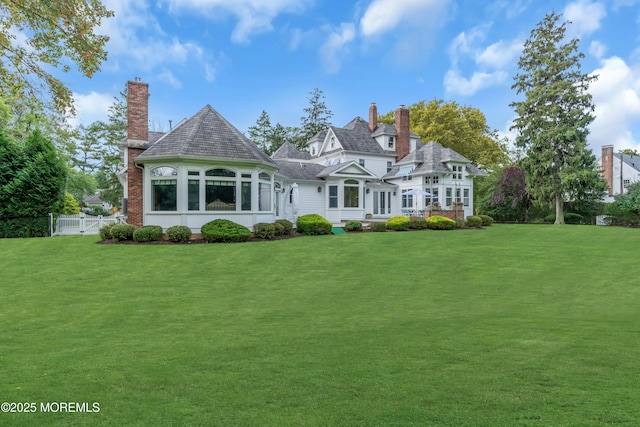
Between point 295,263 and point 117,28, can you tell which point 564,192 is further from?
point 117,28

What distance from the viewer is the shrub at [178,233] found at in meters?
15.4

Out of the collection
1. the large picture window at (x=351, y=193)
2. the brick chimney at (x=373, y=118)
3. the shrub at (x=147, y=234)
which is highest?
the brick chimney at (x=373, y=118)

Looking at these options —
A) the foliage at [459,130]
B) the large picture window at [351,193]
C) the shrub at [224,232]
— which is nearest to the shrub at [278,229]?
the shrub at [224,232]

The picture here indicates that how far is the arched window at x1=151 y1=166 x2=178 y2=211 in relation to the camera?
16.8 m

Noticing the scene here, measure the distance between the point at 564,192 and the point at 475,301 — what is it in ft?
88.7

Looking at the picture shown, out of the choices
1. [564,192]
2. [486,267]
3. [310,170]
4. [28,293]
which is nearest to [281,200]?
[310,170]

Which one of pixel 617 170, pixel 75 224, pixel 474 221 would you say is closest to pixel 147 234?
pixel 75 224

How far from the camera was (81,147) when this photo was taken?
45.8 meters

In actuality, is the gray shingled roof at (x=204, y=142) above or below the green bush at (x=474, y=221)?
above

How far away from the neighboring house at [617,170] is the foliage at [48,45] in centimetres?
5608

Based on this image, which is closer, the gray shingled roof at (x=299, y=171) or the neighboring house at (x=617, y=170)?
the gray shingled roof at (x=299, y=171)

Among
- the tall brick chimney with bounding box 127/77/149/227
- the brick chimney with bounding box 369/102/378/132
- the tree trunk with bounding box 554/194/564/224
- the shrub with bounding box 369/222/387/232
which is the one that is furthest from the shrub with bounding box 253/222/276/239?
the tree trunk with bounding box 554/194/564/224

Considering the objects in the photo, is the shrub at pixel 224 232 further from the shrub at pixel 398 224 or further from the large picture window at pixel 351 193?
the large picture window at pixel 351 193

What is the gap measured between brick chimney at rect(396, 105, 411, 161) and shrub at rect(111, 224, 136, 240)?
→ 24.9m
